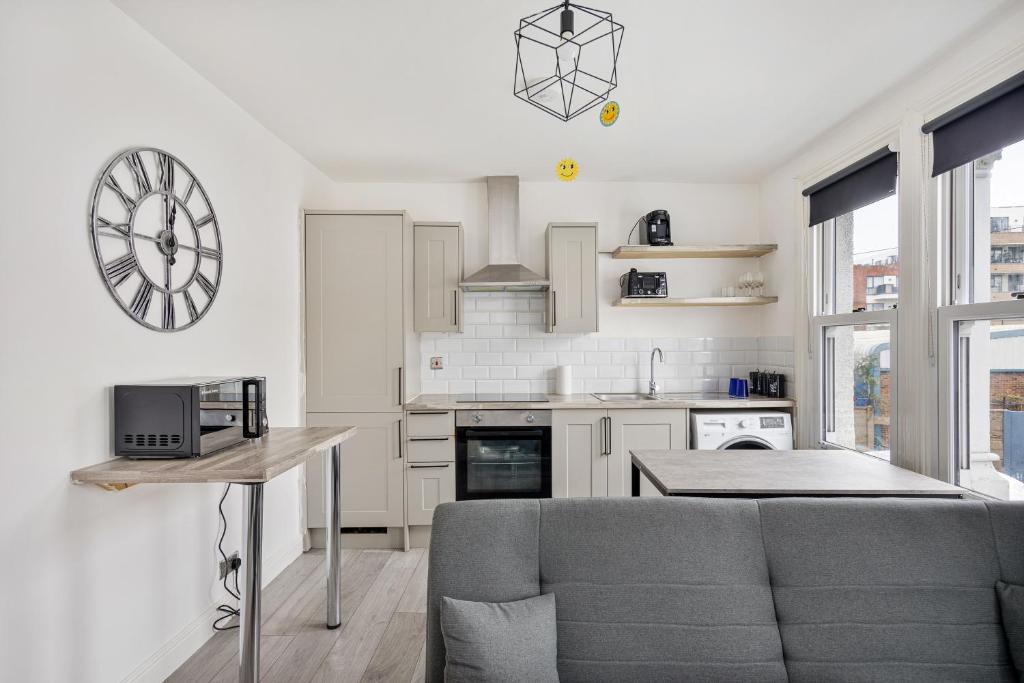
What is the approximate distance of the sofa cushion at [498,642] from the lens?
1.23 metres

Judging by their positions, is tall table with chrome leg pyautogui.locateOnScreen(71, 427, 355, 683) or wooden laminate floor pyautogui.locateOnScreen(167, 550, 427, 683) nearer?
tall table with chrome leg pyautogui.locateOnScreen(71, 427, 355, 683)

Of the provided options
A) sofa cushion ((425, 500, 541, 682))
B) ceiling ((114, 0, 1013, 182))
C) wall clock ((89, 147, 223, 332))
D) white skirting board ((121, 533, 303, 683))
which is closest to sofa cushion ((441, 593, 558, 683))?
sofa cushion ((425, 500, 541, 682))

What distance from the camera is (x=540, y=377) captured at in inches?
165

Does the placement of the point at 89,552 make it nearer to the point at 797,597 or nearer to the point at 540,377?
the point at 797,597

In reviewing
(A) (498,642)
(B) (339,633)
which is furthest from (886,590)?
(B) (339,633)

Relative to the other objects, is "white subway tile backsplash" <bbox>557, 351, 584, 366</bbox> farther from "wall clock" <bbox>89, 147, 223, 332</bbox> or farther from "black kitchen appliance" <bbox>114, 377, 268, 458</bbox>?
"black kitchen appliance" <bbox>114, 377, 268, 458</bbox>

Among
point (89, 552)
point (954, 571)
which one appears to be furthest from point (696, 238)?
point (89, 552)

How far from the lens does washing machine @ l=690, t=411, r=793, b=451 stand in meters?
3.47

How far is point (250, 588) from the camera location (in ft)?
5.59

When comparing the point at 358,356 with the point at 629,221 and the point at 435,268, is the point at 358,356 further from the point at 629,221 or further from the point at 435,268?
the point at 629,221

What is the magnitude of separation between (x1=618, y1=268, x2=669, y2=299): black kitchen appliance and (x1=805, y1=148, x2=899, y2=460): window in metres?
1.02

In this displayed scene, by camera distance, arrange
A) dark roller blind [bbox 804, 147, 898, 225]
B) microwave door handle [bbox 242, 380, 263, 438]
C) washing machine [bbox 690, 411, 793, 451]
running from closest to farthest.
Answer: microwave door handle [bbox 242, 380, 263, 438] → dark roller blind [bbox 804, 147, 898, 225] → washing machine [bbox 690, 411, 793, 451]

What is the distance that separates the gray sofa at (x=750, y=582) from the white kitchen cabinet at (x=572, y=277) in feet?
8.11

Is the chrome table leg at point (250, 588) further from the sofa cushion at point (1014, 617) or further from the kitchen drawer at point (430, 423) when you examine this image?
the sofa cushion at point (1014, 617)
